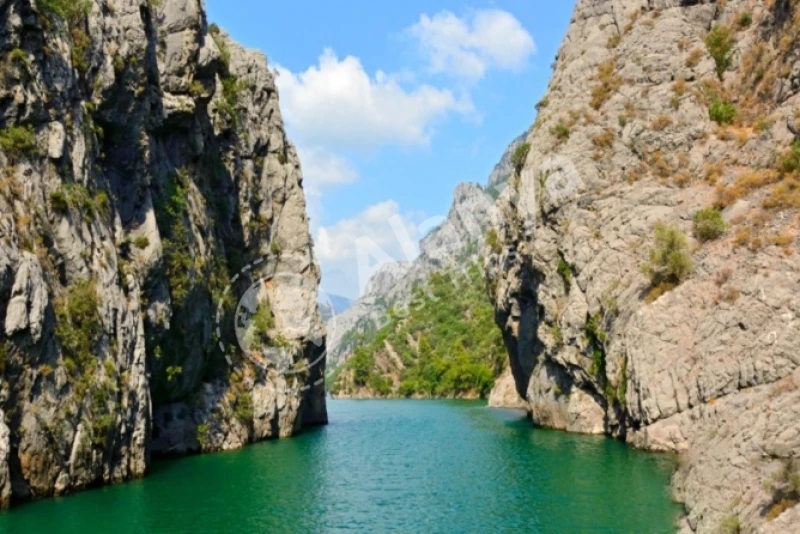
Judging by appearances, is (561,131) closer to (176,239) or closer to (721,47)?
(721,47)

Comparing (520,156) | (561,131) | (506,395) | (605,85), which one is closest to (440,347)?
(506,395)

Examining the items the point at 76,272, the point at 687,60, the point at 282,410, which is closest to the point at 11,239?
the point at 76,272

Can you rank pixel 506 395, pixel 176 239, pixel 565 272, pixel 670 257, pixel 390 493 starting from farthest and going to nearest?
pixel 506 395 → pixel 565 272 → pixel 176 239 → pixel 670 257 → pixel 390 493

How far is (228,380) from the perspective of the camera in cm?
5284

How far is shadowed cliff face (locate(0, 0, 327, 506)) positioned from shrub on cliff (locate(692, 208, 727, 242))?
3242 centimetres

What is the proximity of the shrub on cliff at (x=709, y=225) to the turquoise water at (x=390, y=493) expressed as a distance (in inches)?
538

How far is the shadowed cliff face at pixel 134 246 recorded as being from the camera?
96.6ft

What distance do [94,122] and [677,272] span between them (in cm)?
3450

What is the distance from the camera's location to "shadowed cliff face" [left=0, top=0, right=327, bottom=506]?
29453 millimetres

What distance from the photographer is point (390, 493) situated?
111ft

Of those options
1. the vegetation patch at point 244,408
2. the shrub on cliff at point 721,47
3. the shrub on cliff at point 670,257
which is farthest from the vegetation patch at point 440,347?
the shrub on cliff at point 670,257

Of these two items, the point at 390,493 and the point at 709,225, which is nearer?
the point at 390,493

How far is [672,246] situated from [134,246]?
3167 cm

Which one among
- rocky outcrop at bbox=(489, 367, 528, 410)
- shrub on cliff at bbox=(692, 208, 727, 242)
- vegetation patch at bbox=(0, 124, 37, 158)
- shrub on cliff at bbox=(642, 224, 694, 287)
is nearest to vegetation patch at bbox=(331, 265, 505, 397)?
rocky outcrop at bbox=(489, 367, 528, 410)
